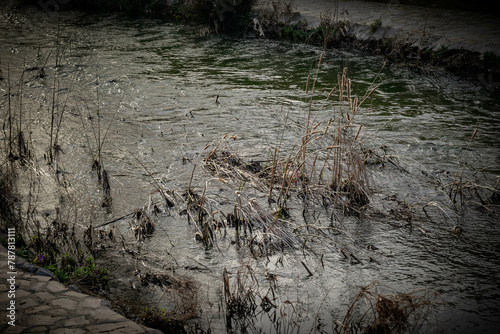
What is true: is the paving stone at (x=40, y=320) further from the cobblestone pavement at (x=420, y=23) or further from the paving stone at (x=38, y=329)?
the cobblestone pavement at (x=420, y=23)

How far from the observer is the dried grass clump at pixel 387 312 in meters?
2.90

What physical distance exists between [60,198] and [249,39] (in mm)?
7264

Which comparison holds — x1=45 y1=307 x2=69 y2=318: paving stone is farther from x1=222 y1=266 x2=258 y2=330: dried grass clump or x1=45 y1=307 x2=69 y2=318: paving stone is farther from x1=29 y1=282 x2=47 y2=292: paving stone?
x1=222 y1=266 x2=258 y2=330: dried grass clump

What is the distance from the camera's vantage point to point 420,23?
9.56m

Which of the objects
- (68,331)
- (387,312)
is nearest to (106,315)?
(68,331)

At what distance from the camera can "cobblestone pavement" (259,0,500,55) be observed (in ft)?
27.5

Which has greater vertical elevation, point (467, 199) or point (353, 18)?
point (353, 18)

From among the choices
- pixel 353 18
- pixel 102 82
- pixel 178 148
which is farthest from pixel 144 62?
pixel 353 18

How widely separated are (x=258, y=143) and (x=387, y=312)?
3.27 metres

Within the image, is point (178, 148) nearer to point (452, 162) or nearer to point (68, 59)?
point (452, 162)

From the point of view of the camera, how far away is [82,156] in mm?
5492

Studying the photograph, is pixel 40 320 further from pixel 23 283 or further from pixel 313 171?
pixel 313 171

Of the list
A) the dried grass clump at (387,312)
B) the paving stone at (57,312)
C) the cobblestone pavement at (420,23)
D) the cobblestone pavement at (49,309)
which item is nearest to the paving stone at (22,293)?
the cobblestone pavement at (49,309)

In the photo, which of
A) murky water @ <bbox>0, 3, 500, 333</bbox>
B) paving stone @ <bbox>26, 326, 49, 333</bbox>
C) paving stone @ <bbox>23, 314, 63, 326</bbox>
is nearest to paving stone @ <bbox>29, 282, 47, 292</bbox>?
paving stone @ <bbox>23, 314, 63, 326</bbox>
